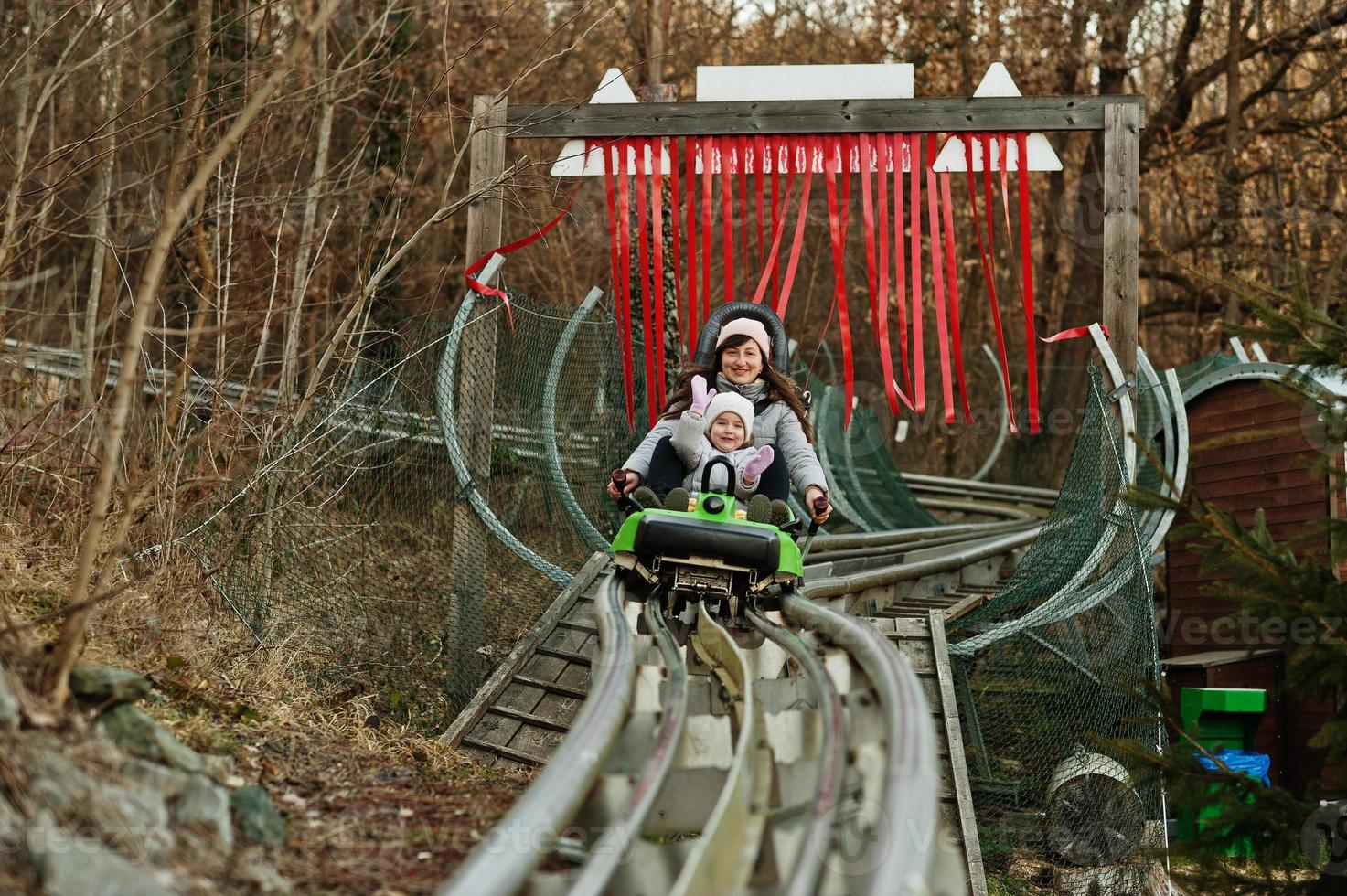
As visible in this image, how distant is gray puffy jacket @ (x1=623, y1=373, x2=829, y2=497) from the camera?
6777 mm

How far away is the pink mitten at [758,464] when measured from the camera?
6410 mm

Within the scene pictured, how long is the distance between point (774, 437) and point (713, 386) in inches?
20.1

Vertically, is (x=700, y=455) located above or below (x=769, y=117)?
below

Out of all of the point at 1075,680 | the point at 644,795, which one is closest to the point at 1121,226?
the point at 1075,680

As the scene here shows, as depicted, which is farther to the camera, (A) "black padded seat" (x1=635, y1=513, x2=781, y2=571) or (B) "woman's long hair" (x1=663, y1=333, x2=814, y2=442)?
(B) "woman's long hair" (x1=663, y1=333, x2=814, y2=442)

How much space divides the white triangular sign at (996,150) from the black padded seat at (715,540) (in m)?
3.26

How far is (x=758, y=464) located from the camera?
6.41m

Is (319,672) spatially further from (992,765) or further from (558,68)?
(558,68)

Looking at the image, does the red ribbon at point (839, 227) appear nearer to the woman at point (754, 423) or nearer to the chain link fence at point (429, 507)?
the woman at point (754, 423)

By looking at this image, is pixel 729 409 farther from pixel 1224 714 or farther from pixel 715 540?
pixel 1224 714

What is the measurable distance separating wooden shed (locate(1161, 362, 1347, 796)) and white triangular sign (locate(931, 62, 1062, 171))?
223 centimetres

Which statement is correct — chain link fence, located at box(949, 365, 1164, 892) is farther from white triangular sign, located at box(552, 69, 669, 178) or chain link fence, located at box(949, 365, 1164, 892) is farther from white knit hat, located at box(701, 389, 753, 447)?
white triangular sign, located at box(552, 69, 669, 178)

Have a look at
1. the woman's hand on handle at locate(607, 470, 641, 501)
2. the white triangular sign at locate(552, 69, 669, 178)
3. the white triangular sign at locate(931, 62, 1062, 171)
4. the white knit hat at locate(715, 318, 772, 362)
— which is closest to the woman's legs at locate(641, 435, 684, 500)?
the woman's hand on handle at locate(607, 470, 641, 501)

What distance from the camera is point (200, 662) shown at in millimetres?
5461
